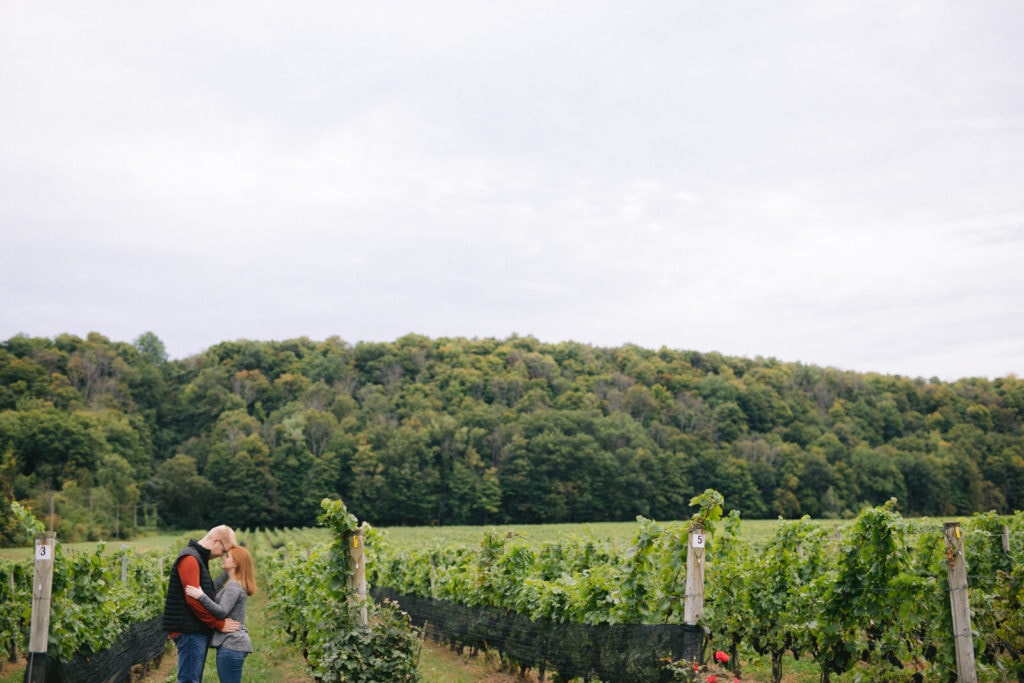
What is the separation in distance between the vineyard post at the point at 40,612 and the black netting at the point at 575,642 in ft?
15.6

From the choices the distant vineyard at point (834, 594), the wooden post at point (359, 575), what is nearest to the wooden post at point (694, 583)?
the distant vineyard at point (834, 594)

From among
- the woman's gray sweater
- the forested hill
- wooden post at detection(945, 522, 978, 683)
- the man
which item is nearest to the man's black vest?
the man

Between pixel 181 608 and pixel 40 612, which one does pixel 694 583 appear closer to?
pixel 181 608

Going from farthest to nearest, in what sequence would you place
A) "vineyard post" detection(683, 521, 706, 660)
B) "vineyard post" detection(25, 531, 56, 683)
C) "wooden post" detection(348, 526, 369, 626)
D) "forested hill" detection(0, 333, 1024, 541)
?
1. "forested hill" detection(0, 333, 1024, 541)
2. "wooden post" detection(348, 526, 369, 626)
3. "vineyard post" detection(25, 531, 56, 683)
4. "vineyard post" detection(683, 521, 706, 660)

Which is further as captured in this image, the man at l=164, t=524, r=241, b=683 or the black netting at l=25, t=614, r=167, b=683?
the black netting at l=25, t=614, r=167, b=683

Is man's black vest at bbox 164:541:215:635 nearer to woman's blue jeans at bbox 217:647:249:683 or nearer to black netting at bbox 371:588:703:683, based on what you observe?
woman's blue jeans at bbox 217:647:249:683

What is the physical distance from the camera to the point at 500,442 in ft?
237

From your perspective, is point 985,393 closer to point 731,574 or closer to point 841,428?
point 841,428

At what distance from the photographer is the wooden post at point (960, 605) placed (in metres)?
5.69

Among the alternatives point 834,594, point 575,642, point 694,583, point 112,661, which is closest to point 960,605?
point 834,594

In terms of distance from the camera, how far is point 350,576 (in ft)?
26.1

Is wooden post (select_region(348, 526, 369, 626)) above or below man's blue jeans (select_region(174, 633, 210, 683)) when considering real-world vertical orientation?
above

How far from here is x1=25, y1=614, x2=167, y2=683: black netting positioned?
696 cm

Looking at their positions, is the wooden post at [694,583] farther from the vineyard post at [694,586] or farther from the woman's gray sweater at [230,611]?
the woman's gray sweater at [230,611]
